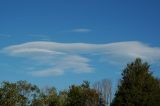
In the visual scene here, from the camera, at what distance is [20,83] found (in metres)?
97.8

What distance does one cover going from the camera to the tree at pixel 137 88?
4678 centimetres

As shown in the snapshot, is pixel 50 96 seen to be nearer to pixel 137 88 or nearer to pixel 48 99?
pixel 48 99

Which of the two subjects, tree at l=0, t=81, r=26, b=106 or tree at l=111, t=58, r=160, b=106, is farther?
tree at l=0, t=81, r=26, b=106

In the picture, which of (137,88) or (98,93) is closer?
(137,88)

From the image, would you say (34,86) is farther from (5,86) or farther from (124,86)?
(124,86)

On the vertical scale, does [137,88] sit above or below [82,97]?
below

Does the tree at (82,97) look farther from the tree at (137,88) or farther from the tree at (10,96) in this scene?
the tree at (137,88)

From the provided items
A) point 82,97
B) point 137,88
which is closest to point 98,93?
point 82,97

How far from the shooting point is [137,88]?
4725cm

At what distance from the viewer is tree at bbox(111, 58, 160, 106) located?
4678 centimetres

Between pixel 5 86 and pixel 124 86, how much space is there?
51.0m

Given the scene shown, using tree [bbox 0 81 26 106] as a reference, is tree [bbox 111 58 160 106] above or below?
below

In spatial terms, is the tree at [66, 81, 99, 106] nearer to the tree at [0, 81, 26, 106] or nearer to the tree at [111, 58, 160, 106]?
the tree at [0, 81, 26, 106]

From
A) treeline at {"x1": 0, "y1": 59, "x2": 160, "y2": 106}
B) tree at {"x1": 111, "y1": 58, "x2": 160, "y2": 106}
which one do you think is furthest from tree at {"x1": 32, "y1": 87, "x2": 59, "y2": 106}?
tree at {"x1": 111, "y1": 58, "x2": 160, "y2": 106}
